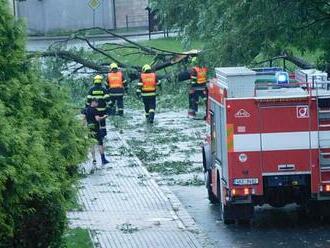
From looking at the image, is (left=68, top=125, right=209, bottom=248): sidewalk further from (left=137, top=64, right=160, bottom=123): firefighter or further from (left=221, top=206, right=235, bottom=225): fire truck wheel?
(left=137, top=64, right=160, bottom=123): firefighter

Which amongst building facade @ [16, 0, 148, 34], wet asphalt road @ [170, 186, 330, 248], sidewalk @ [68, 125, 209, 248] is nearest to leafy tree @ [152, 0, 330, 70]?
wet asphalt road @ [170, 186, 330, 248]

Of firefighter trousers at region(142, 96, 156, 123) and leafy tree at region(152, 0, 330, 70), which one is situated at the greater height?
leafy tree at region(152, 0, 330, 70)

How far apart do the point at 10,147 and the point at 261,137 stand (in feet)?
24.7

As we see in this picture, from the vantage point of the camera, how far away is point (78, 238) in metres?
14.8

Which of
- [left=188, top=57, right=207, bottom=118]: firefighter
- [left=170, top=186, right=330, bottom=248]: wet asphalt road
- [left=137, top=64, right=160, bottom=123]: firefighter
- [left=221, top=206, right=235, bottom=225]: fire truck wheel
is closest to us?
[left=170, top=186, right=330, bottom=248]: wet asphalt road

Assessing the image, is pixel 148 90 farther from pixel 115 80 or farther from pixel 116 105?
pixel 116 105

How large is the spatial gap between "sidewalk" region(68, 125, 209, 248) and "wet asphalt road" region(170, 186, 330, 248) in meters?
0.32

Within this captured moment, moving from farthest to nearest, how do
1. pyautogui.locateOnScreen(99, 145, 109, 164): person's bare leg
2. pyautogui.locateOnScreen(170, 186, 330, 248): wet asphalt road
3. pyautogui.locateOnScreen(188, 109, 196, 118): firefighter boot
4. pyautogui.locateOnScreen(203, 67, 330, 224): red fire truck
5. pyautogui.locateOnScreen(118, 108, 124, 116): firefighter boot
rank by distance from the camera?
pyautogui.locateOnScreen(118, 108, 124, 116): firefighter boot
pyautogui.locateOnScreen(188, 109, 196, 118): firefighter boot
pyautogui.locateOnScreen(99, 145, 109, 164): person's bare leg
pyautogui.locateOnScreen(203, 67, 330, 224): red fire truck
pyautogui.locateOnScreen(170, 186, 330, 248): wet asphalt road

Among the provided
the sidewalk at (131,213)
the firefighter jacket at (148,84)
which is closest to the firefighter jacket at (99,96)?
the sidewalk at (131,213)

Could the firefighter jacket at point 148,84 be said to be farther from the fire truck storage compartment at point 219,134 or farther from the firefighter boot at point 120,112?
the fire truck storage compartment at point 219,134

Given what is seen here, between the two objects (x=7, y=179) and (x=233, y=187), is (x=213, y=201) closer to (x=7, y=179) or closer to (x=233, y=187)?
(x=233, y=187)

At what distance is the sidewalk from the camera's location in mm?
15500

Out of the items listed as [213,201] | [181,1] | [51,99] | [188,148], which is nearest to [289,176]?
[213,201]

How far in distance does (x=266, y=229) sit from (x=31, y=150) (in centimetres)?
789
